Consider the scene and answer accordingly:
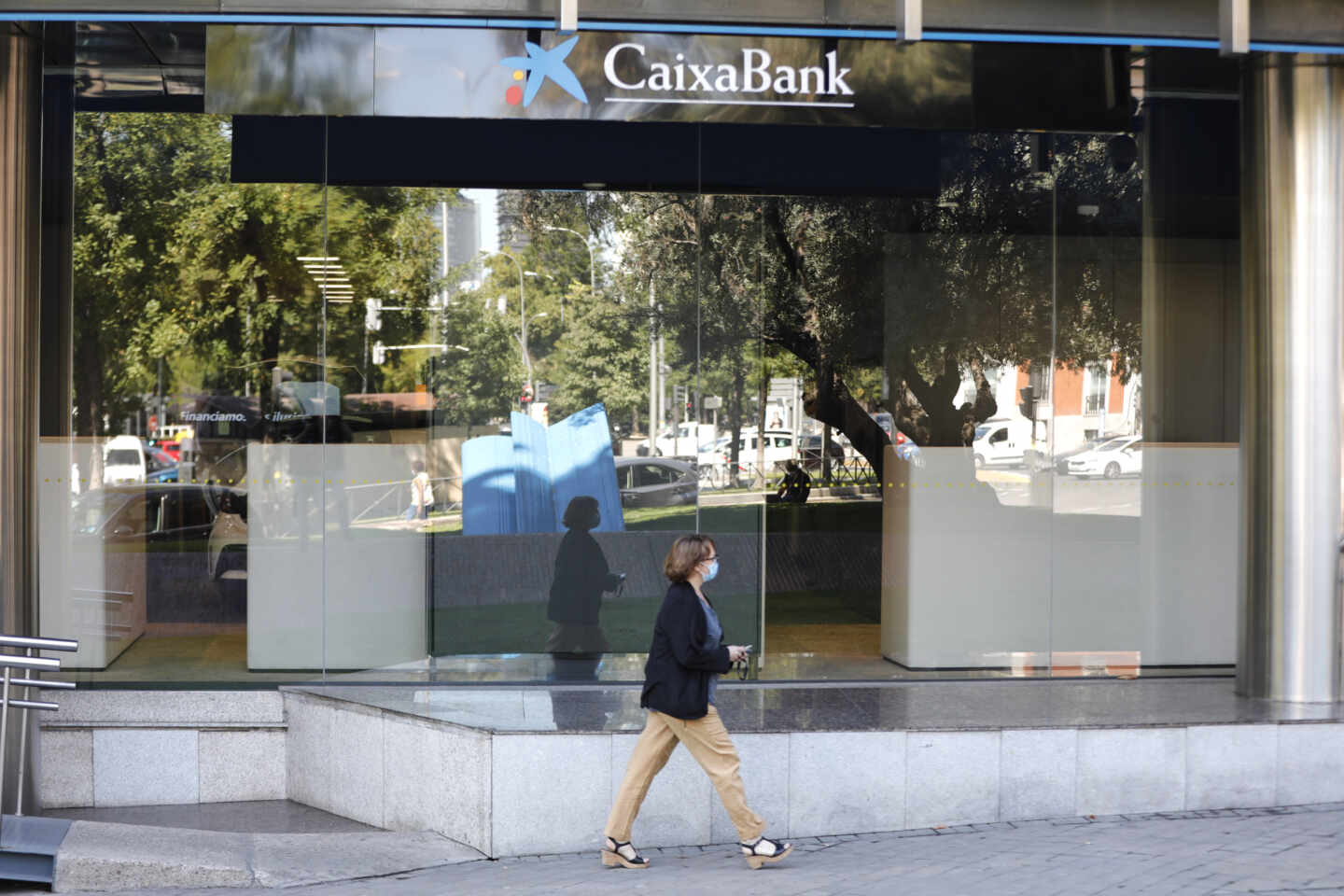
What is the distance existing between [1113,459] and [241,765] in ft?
20.8

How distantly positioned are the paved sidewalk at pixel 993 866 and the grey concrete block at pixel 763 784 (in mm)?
162

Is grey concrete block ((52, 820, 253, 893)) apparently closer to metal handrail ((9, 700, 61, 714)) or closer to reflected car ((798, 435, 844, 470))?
metal handrail ((9, 700, 61, 714))

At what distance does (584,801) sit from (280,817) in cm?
219

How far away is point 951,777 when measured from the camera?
7781 mm

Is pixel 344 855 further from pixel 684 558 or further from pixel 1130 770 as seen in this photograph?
pixel 1130 770

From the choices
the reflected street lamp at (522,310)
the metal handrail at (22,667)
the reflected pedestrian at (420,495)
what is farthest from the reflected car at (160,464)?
the metal handrail at (22,667)

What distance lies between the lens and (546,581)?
401 inches

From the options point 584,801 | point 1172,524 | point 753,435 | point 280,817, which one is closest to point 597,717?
point 584,801

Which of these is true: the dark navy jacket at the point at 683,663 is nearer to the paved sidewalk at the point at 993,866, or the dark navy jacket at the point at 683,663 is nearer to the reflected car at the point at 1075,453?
the paved sidewalk at the point at 993,866

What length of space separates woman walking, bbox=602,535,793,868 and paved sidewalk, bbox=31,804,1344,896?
163 mm

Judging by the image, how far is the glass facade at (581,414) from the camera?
32.8 ft

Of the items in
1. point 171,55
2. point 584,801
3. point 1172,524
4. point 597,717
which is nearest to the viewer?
point 584,801

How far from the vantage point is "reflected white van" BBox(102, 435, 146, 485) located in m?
10.0

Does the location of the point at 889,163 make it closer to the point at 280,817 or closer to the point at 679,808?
the point at 679,808
